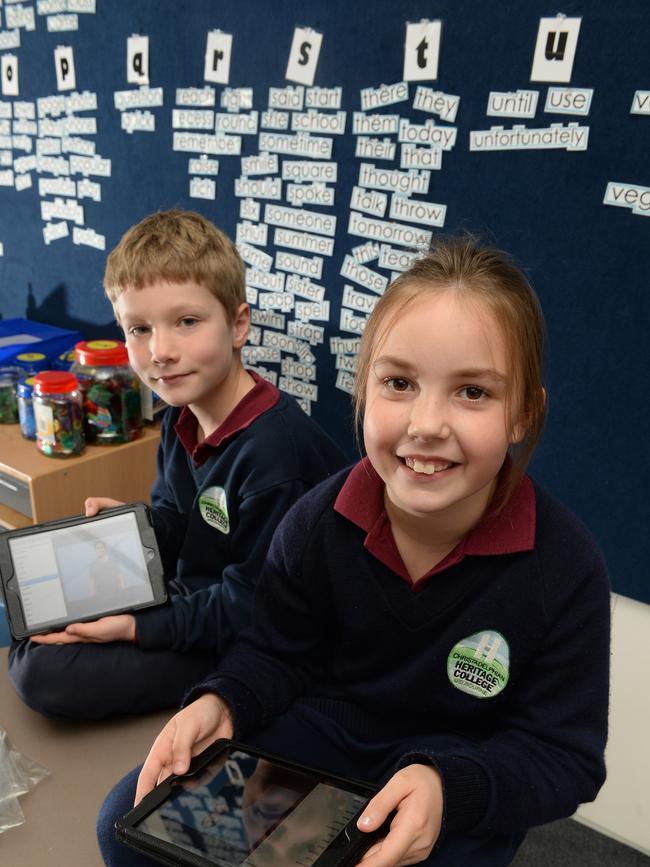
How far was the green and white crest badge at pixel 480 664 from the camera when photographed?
0.80 m

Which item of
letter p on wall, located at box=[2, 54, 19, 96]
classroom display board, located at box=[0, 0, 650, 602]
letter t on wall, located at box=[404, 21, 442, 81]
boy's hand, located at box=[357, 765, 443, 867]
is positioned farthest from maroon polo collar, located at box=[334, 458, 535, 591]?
letter p on wall, located at box=[2, 54, 19, 96]

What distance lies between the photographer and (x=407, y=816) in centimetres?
67

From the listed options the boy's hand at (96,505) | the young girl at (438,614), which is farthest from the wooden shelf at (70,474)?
the young girl at (438,614)

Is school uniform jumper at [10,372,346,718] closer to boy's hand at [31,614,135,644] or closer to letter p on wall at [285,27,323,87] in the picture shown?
boy's hand at [31,614,135,644]

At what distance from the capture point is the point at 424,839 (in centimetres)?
68

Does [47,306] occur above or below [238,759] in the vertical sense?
above

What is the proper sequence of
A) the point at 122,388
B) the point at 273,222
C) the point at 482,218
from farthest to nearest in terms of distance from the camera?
the point at 122,388 < the point at 273,222 < the point at 482,218

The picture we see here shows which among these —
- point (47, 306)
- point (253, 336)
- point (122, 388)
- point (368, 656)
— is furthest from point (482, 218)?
point (47, 306)

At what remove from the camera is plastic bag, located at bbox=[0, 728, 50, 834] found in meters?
0.89

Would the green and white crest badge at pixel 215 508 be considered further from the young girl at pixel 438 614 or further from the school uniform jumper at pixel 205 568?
the young girl at pixel 438 614

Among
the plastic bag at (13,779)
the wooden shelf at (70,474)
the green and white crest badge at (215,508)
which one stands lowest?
the plastic bag at (13,779)

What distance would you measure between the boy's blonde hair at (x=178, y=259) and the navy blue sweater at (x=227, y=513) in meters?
0.17

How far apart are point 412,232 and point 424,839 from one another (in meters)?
0.95

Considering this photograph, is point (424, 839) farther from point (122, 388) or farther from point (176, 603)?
point (122, 388)
